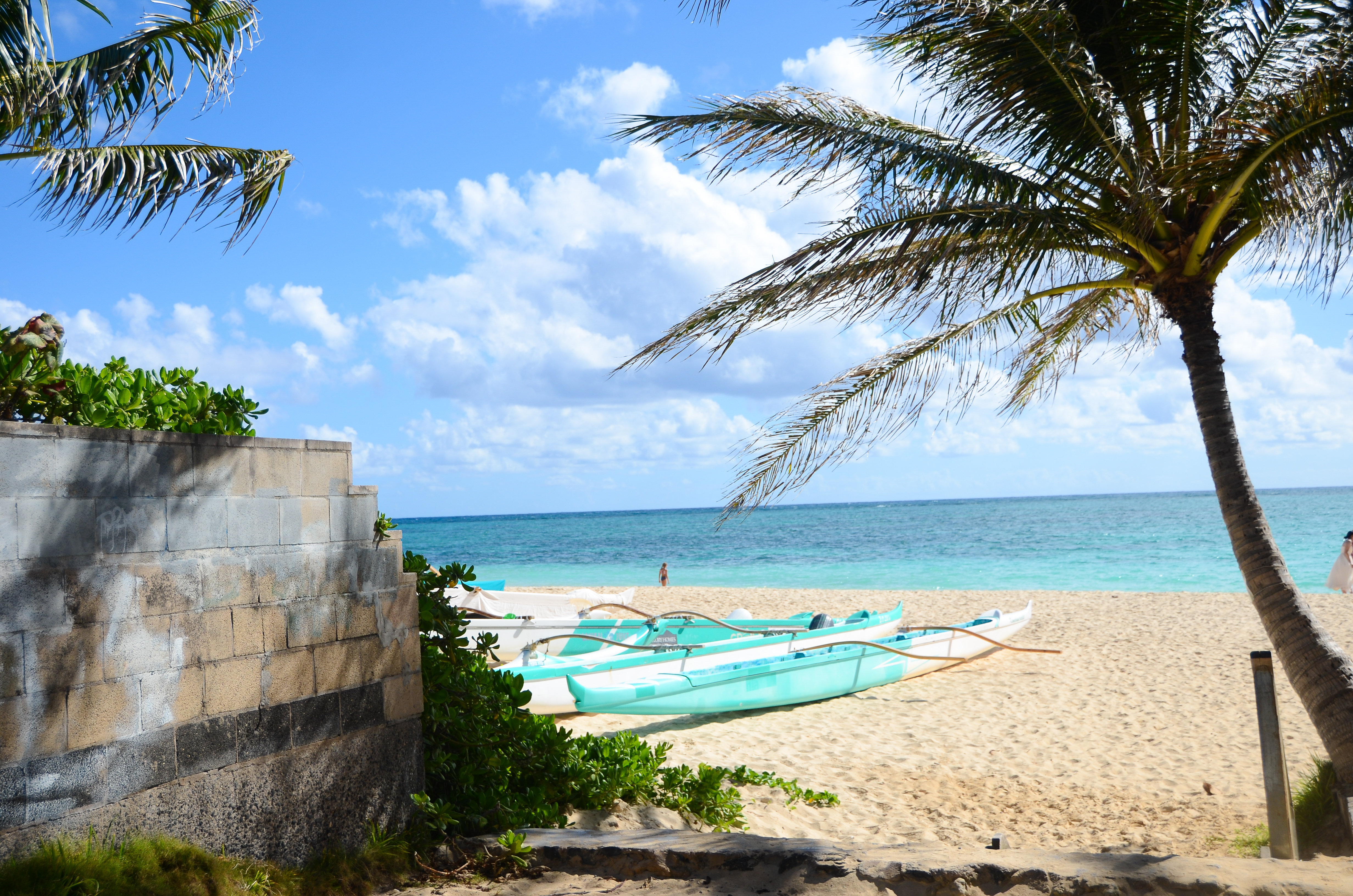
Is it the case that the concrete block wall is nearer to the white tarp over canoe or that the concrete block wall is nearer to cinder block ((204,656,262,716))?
cinder block ((204,656,262,716))

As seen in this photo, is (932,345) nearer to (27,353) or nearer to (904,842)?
(904,842)

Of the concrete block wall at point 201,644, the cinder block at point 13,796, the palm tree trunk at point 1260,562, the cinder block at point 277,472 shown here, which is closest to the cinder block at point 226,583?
the concrete block wall at point 201,644

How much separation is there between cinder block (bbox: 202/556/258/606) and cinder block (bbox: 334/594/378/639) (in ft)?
1.19

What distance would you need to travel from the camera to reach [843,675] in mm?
8875

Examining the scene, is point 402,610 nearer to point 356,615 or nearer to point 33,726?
point 356,615

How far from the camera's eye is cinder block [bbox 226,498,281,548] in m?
3.05

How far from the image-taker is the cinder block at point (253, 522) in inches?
120

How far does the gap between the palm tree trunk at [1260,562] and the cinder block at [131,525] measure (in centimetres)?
471

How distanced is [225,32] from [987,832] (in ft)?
22.0

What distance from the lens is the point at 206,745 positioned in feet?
9.59

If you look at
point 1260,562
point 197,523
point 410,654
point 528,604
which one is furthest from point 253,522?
point 528,604

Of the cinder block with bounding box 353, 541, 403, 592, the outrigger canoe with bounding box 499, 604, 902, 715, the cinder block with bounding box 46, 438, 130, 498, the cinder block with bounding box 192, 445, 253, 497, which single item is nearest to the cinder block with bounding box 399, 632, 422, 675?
the cinder block with bounding box 353, 541, 403, 592

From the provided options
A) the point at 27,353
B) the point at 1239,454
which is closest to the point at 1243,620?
the point at 1239,454

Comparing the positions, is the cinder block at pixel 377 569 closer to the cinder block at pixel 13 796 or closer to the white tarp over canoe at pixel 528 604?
the cinder block at pixel 13 796
